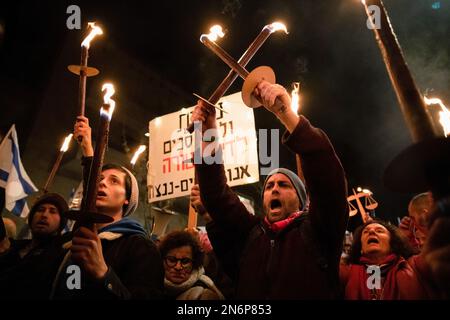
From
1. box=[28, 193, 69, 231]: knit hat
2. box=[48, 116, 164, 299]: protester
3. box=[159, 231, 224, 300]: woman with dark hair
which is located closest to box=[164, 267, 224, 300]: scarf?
box=[159, 231, 224, 300]: woman with dark hair

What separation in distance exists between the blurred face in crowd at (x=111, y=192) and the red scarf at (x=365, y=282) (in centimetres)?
211

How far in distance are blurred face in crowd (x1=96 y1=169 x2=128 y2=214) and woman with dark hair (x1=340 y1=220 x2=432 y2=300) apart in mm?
2105

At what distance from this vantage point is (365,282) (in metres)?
3.17

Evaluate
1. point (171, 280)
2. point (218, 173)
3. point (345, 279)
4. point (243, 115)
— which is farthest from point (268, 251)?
point (243, 115)

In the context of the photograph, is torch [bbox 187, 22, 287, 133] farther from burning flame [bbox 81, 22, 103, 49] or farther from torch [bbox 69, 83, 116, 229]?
burning flame [bbox 81, 22, 103, 49]

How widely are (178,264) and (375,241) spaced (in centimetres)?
199

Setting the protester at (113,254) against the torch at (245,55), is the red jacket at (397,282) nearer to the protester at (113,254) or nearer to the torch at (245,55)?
the protester at (113,254)

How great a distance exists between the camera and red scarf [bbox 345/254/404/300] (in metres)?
3.00

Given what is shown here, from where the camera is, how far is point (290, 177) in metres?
2.91
